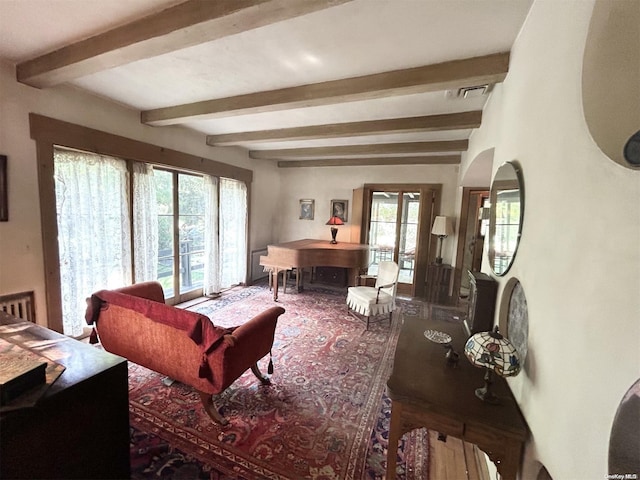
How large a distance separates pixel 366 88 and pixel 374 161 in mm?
3213

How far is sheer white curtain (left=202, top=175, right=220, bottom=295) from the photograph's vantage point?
457 cm

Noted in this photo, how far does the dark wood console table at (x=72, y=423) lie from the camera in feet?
3.36

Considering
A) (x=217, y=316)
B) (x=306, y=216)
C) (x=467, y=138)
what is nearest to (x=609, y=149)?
(x=467, y=138)

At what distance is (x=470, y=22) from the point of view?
5.17ft

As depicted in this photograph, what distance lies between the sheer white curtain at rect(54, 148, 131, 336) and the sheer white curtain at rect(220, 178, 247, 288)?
5.60ft

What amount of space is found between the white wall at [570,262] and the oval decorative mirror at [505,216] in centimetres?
8

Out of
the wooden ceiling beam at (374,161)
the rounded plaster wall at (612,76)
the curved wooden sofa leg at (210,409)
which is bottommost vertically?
the curved wooden sofa leg at (210,409)

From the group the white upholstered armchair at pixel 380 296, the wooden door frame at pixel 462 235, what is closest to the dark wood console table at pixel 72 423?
the white upholstered armchair at pixel 380 296

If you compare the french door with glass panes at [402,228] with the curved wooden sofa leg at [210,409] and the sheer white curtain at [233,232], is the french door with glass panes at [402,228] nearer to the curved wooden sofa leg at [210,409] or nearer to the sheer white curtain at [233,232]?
the sheer white curtain at [233,232]

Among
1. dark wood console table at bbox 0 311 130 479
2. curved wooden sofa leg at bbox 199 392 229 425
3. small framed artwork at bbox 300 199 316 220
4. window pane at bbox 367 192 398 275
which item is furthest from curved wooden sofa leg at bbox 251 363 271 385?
small framed artwork at bbox 300 199 316 220

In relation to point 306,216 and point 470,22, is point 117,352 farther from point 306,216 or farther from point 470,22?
point 306,216

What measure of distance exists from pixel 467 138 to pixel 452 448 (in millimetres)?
3853

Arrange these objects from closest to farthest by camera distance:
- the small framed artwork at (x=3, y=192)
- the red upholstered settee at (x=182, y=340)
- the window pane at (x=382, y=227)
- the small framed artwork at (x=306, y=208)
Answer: the red upholstered settee at (x=182, y=340) → the small framed artwork at (x=3, y=192) → the window pane at (x=382, y=227) → the small framed artwork at (x=306, y=208)

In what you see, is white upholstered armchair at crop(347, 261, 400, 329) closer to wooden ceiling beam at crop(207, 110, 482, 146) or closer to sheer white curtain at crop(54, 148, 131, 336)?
wooden ceiling beam at crop(207, 110, 482, 146)
